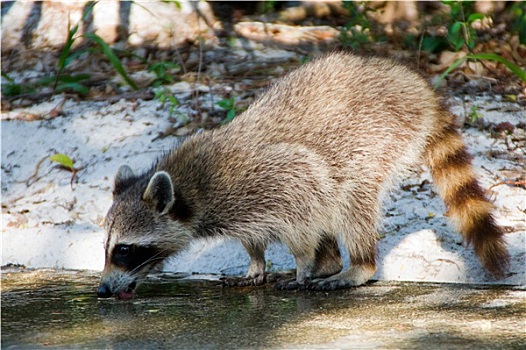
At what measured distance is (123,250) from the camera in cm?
441

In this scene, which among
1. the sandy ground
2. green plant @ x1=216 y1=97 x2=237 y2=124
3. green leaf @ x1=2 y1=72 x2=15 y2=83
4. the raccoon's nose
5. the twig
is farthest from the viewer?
green leaf @ x1=2 y1=72 x2=15 y2=83

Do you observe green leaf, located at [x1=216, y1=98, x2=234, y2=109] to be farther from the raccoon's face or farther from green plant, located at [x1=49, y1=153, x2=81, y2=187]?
the raccoon's face

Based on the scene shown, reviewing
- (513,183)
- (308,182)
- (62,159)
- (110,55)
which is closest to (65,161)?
(62,159)

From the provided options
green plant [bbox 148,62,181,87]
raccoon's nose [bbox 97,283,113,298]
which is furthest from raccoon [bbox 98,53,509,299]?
green plant [bbox 148,62,181,87]

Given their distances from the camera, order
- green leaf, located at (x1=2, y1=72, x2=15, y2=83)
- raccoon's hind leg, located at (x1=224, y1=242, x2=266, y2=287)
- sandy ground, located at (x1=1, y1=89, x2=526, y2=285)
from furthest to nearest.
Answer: green leaf, located at (x1=2, y1=72, x2=15, y2=83) → sandy ground, located at (x1=1, y1=89, x2=526, y2=285) → raccoon's hind leg, located at (x1=224, y1=242, x2=266, y2=287)

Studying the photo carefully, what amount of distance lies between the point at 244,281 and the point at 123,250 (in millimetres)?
670

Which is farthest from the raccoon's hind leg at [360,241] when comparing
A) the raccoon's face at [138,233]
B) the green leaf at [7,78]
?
the green leaf at [7,78]

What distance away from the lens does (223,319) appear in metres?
3.70

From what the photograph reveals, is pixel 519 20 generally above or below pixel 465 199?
above

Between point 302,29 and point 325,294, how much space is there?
3.94 m

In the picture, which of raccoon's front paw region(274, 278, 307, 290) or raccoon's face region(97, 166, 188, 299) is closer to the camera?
raccoon's face region(97, 166, 188, 299)

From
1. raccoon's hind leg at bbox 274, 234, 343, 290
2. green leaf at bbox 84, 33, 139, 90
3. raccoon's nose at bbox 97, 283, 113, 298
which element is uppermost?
green leaf at bbox 84, 33, 139, 90

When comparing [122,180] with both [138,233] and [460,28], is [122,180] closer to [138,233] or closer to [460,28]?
[138,233]

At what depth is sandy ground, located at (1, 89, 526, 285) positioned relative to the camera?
4.78 metres
